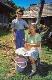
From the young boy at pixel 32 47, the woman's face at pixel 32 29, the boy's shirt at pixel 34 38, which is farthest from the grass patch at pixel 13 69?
the woman's face at pixel 32 29

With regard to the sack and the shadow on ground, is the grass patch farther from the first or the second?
the sack

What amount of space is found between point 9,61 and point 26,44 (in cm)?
156

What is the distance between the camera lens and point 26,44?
8383mm

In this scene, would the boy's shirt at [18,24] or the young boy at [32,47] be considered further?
the boy's shirt at [18,24]

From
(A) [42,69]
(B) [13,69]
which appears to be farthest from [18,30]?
(A) [42,69]

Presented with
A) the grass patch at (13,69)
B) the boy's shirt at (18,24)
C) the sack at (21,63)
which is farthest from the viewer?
the boy's shirt at (18,24)

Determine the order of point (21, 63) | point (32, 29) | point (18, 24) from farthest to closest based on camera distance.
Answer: point (18, 24), point (32, 29), point (21, 63)

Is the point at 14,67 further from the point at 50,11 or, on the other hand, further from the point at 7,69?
the point at 50,11

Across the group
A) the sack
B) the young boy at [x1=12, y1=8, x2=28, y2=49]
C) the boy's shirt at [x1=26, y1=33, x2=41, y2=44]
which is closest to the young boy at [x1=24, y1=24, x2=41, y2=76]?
the boy's shirt at [x1=26, y1=33, x2=41, y2=44]

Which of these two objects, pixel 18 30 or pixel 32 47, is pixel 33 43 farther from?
pixel 18 30

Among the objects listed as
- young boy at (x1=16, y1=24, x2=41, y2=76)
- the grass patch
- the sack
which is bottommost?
the grass patch

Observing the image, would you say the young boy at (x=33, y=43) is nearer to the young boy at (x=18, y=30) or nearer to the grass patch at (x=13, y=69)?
the grass patch at (x=13, y=69)

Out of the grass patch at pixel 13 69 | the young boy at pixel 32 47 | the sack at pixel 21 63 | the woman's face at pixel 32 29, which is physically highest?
the woman's face at pixel 32 29

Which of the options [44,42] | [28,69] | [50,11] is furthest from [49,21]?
[28,69]
